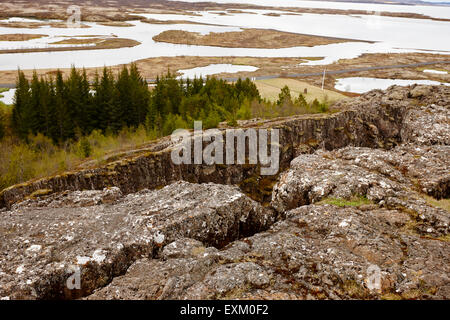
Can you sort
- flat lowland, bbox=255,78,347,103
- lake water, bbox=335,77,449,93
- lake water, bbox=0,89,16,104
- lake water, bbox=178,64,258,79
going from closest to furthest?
lake water, bbox=0,89,16,104, flat lowland, bbox=255,78,347,103, lake water, bbox=335,77,449,93, lake water, bbox=178,64,258,79

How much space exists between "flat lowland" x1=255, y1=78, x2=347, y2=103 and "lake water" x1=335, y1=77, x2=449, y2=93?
8323 mm

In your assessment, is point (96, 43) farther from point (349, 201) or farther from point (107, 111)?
point (349, 201)

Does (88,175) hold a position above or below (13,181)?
above

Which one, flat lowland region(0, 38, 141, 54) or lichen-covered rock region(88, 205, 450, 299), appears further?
flat lowland region(0, 38, 141, 54)

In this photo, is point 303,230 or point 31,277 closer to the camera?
point 31,277

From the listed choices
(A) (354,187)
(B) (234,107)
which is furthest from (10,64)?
(A) (354,187)

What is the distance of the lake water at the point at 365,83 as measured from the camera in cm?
9337

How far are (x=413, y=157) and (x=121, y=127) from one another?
49826 millimetres

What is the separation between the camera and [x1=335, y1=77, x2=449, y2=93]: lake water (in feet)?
306

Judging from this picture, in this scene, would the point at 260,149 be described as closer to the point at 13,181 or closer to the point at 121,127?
the point at 13,181

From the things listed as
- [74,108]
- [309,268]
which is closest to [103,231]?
[309,268]

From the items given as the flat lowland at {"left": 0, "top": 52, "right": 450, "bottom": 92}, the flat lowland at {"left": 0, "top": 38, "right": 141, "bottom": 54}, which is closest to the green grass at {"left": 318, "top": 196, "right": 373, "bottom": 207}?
the flat lowland at {"left": 0, "top": 52, "right": 450, "bottom": 92}

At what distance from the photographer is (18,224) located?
56.0ft

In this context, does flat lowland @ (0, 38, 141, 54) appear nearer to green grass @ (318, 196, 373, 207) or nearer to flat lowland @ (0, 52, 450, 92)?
flat lowland @ (0, 52, 450, 92)
